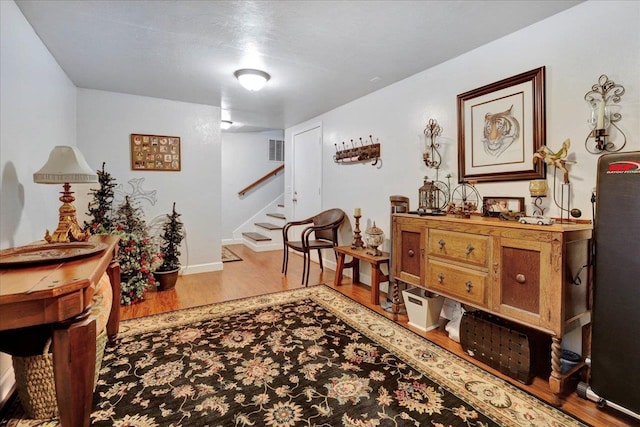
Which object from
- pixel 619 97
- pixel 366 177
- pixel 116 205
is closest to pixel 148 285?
pixel 116 205

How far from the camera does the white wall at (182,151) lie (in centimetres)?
364

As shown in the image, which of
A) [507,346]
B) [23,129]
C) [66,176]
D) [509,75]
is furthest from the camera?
[509,75]

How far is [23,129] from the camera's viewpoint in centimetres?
202

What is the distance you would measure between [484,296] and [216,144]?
3.71m

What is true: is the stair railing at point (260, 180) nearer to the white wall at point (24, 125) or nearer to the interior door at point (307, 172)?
the interior door at point (307, 172)

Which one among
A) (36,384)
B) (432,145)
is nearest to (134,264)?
(36,384)

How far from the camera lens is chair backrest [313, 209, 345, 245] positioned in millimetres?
3961

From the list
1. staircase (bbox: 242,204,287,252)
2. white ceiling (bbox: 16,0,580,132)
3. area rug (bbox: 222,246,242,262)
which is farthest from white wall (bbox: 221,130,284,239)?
white ceiling (bbox: 16,0,580,132)

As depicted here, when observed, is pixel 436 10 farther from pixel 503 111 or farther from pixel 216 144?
pixel 216 144

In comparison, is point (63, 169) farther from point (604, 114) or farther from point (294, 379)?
point (604, 114)

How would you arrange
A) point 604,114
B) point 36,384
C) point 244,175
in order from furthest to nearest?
point 244,175, point 604,114, point 36,384

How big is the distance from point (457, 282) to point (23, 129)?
9.93 ft

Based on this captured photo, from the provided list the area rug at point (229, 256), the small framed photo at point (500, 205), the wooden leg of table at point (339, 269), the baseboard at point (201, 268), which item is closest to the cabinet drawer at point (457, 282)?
the small framed photo at point (500, 205)

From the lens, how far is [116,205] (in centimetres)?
378
